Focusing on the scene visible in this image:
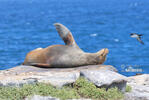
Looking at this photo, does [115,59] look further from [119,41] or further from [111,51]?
[119,41]

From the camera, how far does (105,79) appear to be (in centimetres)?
1046

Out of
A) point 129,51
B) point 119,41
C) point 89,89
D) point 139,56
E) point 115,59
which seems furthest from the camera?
point 119,41

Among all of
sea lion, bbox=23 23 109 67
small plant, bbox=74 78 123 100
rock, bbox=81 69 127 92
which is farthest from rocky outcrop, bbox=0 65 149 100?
sea lion, bbox=23 23 109 67

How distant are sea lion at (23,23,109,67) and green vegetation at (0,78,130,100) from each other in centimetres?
250

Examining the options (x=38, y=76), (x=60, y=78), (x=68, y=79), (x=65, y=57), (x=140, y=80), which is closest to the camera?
(x=68, y=79)

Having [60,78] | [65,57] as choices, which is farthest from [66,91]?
[65,57]

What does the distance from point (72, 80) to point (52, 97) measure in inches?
46.1

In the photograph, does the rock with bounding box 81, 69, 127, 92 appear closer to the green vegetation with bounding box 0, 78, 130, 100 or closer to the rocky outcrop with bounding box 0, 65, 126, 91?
the rocky outcrop with bounding box 0, 65, 126, 91

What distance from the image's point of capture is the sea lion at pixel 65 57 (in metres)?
13.0

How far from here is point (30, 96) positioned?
9586 mm

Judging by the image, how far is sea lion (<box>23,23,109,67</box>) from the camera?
13.0 metres

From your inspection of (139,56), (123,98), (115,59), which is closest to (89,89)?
(123,98)

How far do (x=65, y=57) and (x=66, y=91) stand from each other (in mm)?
3334

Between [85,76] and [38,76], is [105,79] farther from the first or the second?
[38,76]
